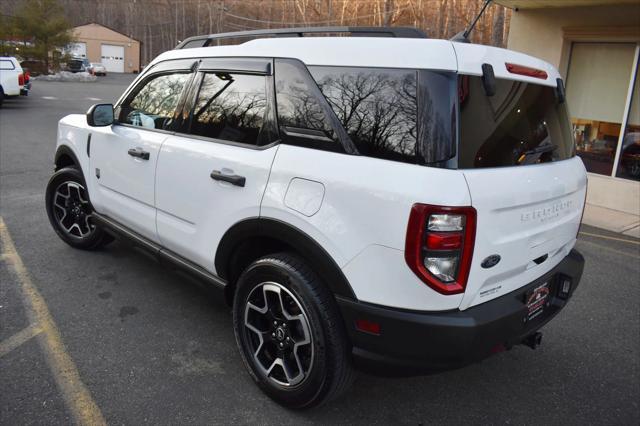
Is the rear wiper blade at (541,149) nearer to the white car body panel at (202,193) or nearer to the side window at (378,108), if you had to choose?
the side window at (378,108)

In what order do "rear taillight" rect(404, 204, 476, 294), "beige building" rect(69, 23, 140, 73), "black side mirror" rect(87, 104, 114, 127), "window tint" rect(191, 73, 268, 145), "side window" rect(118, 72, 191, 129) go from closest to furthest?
"rear taillight" rect(404, 204, 476, 294)
"window tint" rect(191, 73, 268, 145)
"side window" rect(118, 72, 191, 129)
"black side mirror" rect(87, 104, 114, 127)
"beige building" rect(69, 23, 140, 73)

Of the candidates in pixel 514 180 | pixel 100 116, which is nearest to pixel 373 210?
pixel 514 180

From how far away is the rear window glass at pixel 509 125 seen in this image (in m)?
2.13

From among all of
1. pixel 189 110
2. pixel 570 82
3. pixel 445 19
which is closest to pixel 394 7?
pixel 445 19

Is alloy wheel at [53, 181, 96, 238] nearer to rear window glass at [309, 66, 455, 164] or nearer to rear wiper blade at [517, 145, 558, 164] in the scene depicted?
rear window glass at [309, 66, 455, 164]

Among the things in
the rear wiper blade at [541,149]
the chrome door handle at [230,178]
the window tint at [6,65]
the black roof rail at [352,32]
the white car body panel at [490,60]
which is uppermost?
the window tint at [6,65]

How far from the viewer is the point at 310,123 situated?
246 cm

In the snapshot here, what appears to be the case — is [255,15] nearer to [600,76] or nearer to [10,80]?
[10,80]

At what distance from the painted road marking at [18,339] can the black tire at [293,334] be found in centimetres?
141

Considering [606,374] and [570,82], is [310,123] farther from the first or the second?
[570,82]

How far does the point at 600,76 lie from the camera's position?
8695 mm

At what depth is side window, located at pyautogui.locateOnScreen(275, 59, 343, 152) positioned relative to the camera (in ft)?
7.83

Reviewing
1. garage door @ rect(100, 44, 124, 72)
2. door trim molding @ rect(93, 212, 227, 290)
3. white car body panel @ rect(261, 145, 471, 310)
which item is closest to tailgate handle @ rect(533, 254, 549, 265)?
white car body panel @ rect(261, 145, 471, 310)

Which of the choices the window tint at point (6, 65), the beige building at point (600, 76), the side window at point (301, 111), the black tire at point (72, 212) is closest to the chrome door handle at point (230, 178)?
the side window at point (301, 111)
